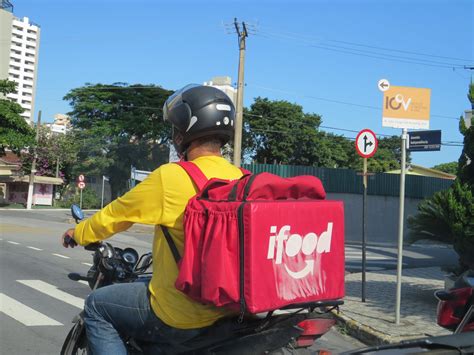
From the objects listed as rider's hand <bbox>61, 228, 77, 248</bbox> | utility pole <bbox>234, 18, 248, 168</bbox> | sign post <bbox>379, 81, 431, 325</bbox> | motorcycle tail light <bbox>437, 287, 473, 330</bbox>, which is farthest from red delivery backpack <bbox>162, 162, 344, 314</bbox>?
utility pole <bbox>234, 18, 248, 168</bbox>

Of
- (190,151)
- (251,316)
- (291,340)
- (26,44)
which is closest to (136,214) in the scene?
(190,151)

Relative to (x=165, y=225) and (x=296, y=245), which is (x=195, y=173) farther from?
(x=296, y=245)

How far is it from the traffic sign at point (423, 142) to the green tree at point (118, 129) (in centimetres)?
4034

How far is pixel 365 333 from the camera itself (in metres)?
6.30

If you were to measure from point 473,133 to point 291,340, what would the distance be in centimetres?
608

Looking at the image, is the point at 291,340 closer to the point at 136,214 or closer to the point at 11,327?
the point at 136,214

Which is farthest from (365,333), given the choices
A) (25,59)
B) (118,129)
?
(25,59)

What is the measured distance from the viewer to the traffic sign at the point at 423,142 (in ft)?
24.9

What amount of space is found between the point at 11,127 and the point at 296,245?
3991 centimetres

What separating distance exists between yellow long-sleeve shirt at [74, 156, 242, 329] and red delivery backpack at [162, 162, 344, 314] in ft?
0.26

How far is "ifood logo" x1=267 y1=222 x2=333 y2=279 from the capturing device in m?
2.03

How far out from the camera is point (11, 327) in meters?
5.57

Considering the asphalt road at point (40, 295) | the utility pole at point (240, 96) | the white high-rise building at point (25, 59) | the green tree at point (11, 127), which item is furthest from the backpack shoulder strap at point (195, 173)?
the white high-rise building at point (25, 59)

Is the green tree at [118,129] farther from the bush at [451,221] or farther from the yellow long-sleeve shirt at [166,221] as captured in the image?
the yellow long-sleeve shirt at [166,221]
